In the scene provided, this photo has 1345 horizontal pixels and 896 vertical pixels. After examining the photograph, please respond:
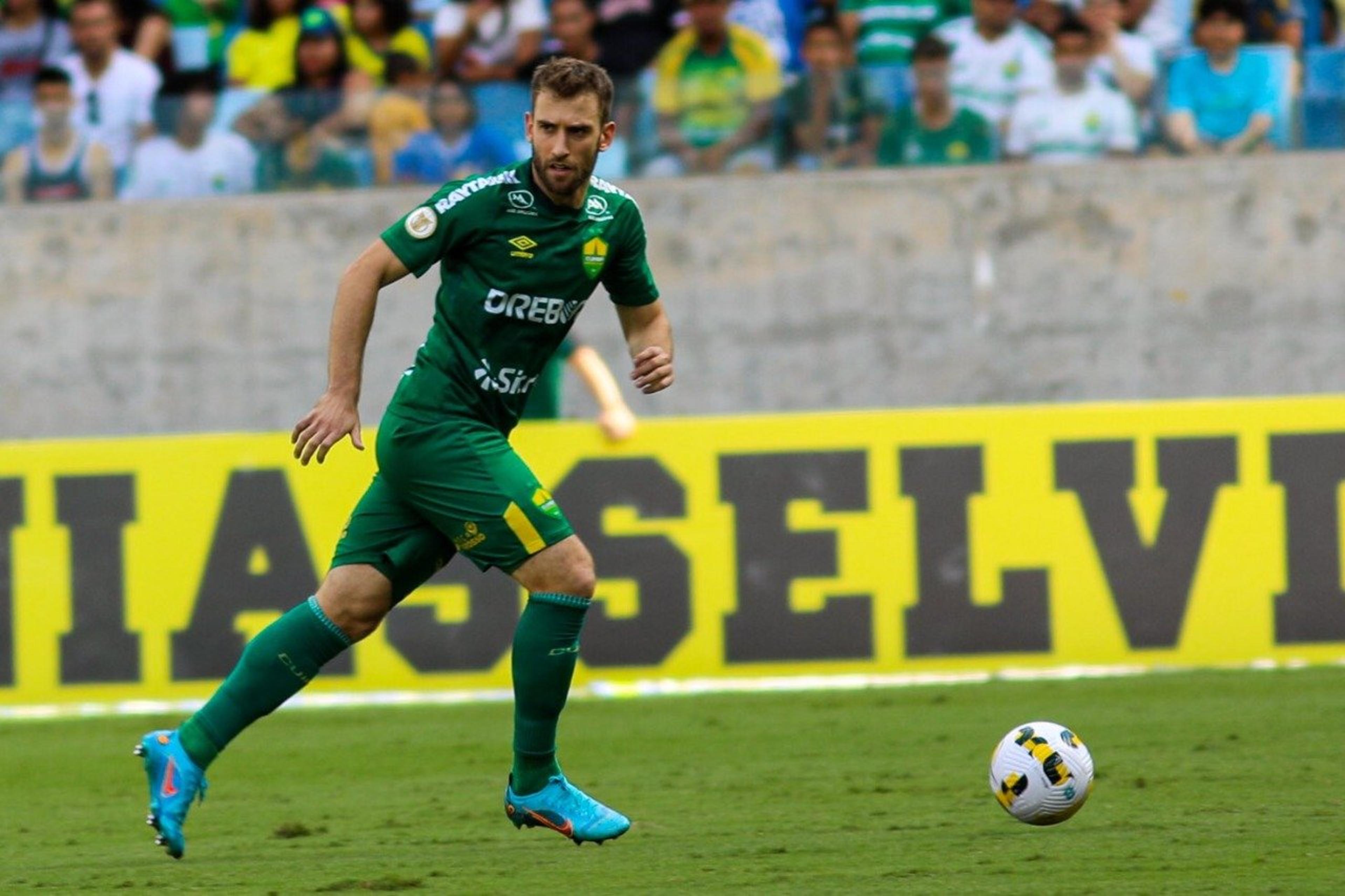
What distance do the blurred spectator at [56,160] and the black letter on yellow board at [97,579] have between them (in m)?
3.44

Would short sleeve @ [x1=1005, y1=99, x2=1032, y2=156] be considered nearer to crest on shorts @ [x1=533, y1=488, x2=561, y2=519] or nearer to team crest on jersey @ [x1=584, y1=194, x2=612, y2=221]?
team crest on jersey @ [x1=584, y1=194, x2=612, y2=221]

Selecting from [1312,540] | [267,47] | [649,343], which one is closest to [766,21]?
[267,47]

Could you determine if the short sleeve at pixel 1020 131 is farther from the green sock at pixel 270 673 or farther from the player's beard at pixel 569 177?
the green sock at pixel 270 673

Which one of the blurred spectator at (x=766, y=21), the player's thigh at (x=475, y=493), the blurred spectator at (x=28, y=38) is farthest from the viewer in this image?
the blurred spectator at (x=28, y=38)

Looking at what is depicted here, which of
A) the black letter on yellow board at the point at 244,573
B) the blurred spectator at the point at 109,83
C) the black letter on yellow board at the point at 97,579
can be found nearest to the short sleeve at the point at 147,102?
the blurred spectator at the point at 109,83

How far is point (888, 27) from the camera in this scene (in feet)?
44.1

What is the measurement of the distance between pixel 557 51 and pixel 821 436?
3927 mm

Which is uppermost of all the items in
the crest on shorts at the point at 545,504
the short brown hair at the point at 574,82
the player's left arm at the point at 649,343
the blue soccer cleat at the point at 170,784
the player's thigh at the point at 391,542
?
the short brown hair at the point at 574,82

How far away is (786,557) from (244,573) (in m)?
2.62

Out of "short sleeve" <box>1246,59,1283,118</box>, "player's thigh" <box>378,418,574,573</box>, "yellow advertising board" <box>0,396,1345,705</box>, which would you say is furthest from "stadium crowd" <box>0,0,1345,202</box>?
"player's thigh" <box>378,418,574,573</box>

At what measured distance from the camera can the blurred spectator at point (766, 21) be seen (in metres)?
13.6

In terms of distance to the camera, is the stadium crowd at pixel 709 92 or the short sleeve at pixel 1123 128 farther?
the short sleeve at pixel 1123 128

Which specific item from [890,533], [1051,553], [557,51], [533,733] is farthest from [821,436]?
[533,733]

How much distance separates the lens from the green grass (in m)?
5.63
